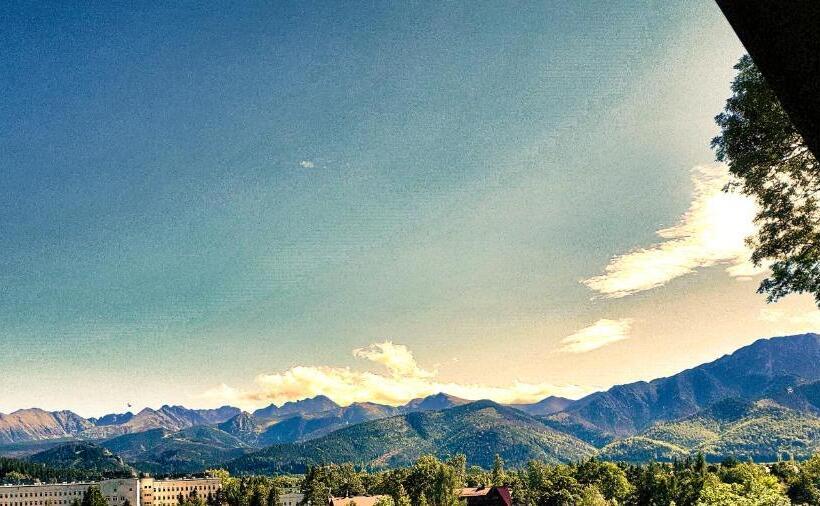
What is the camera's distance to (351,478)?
173 metres

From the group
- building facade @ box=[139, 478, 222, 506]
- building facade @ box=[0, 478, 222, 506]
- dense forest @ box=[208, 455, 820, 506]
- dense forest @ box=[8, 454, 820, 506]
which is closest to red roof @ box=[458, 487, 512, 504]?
dense forest @ box=[208, 455, 820, 506]

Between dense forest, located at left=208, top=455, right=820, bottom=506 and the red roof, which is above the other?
dense forest, located at left=208, top=455, right=820, bottom=506

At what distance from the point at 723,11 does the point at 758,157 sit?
12.6 m

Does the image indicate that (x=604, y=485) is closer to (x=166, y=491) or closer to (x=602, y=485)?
(x=602, y=485)

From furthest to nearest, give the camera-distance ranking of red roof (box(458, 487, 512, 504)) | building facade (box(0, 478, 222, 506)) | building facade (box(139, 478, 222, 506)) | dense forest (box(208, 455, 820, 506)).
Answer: building facade (box(139, 478, 222, 506))
building facade (box(0, 478, 222, 506))
red roof (box(458, 487, 512, 504))
dense forest (box(208, 455, 820, 506))

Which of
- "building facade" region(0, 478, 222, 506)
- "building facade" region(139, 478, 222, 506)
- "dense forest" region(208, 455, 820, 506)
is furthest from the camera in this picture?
"building facade" region(139, 478, 222, 506)

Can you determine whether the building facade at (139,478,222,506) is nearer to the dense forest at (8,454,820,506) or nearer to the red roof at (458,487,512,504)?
the dense forest at (8,454,820,506)

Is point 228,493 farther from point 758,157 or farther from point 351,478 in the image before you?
point 758,157

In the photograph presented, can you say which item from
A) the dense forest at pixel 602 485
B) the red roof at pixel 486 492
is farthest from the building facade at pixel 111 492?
the red roof at pixel 486 492

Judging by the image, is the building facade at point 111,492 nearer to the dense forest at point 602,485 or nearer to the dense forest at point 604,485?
the dense forest at point 602,485

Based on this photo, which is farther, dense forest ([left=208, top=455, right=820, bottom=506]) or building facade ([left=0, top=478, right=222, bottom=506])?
building facade ([left=0, top=478, right=222, bottom=506])

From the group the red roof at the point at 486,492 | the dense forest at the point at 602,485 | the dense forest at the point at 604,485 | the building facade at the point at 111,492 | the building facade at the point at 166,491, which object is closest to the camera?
the dense forest at the point at 602,485

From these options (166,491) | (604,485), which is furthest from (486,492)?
(166,491)

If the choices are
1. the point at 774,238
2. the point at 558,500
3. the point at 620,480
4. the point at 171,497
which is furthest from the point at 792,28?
the point at 171,497
